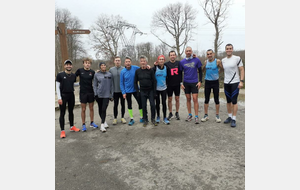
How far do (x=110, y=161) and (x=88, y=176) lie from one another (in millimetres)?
501

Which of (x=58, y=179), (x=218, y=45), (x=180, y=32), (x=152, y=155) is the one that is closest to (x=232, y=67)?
(x=152, y=155)

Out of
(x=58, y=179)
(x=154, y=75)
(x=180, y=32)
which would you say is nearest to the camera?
(x=58, y=179)

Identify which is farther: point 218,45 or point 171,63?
point 218,45

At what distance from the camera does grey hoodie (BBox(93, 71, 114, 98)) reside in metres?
4.71

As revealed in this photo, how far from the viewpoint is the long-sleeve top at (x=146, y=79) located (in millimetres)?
4680

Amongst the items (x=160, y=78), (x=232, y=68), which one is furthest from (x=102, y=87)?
(x=232, y=68)

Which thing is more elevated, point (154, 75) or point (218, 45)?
point (218, 45)

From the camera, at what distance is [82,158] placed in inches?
129

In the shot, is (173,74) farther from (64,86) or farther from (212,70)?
(64,86)

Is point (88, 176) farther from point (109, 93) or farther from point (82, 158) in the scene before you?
point (109, 93)

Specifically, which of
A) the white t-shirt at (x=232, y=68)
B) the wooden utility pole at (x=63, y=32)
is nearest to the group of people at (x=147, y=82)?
the white t-shirt at (x=232, y=68)

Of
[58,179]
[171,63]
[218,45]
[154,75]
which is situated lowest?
[58,179]

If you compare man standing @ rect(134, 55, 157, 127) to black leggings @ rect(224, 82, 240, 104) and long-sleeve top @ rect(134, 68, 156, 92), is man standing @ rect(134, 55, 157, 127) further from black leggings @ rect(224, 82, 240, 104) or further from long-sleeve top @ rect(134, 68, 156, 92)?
black leggings @ rect(224, 82, 240, 104)

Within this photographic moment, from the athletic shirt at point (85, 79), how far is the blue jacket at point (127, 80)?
837 mm
